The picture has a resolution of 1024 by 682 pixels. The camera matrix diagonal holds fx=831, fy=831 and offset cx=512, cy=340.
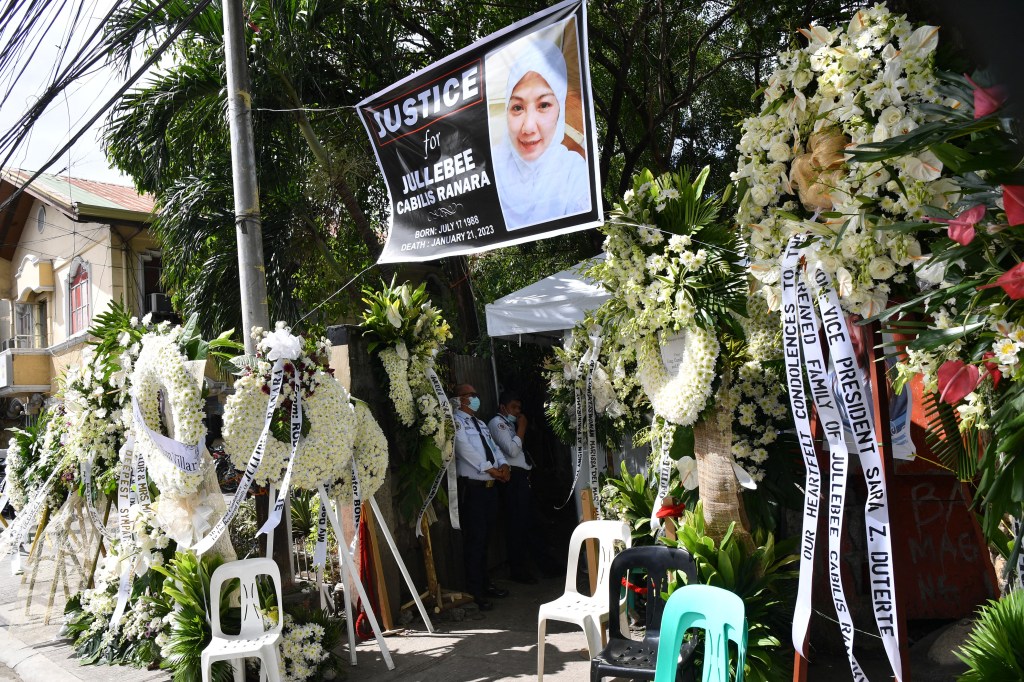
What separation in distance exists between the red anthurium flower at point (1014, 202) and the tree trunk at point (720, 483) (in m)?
2.65

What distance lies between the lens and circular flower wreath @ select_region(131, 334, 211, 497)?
5.48 m

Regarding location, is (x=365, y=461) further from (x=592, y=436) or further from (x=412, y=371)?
(x=592, y=436)

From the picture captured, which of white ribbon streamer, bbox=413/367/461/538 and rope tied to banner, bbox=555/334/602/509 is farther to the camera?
white ribbon streamer, bbox=413/367/461/538

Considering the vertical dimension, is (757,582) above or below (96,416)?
below

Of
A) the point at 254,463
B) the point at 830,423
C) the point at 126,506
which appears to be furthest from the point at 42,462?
the point at 830,423

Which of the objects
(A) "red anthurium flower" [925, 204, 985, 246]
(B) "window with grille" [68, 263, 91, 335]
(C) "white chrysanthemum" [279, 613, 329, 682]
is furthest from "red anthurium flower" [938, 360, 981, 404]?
(B) "window with grille" [68, 263, 91, 335]

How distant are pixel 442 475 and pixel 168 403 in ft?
7.67

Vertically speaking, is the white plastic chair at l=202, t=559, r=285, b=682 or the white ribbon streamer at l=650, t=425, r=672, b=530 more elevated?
the white ribbon streamer at l=650, t=425, r=672, b=530

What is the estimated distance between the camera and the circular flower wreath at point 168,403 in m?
5.48

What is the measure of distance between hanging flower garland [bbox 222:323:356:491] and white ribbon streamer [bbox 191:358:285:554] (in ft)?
0.15

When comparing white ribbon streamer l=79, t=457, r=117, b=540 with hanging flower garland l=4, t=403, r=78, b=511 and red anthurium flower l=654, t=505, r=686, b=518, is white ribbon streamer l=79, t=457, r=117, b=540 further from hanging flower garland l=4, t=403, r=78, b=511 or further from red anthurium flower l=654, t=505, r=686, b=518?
red anthurium flower l=654, t=505, r=686, b=518

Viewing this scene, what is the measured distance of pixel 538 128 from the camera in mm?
5203

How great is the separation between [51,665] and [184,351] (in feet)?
Answer: 9.84

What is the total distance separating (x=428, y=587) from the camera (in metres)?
7.20
